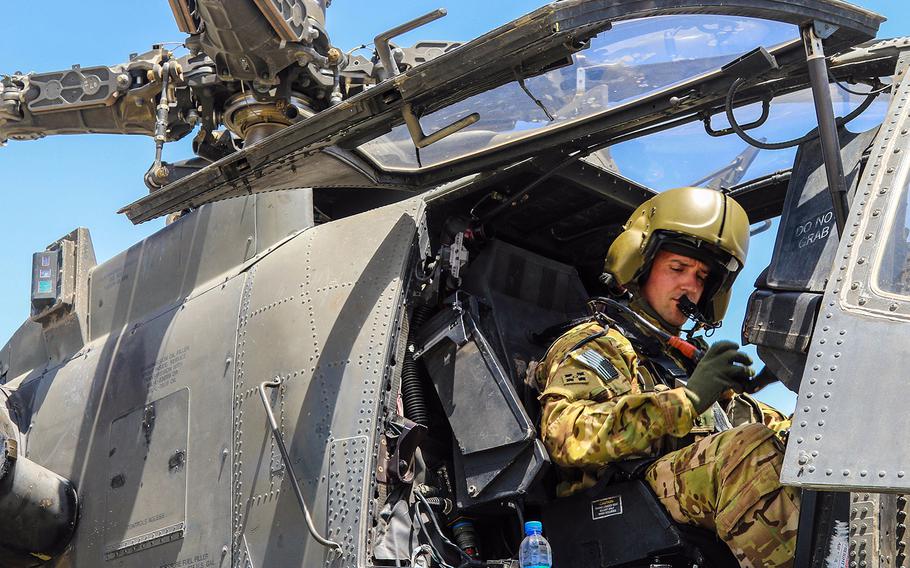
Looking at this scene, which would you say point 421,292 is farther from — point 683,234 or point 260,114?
point 260,114

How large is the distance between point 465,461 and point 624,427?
78 cm

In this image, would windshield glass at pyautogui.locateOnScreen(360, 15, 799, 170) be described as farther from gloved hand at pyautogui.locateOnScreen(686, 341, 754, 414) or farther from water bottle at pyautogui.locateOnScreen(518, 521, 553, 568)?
water bottle at pyautogui.locateOnScreen(518, 521, 553, 568)

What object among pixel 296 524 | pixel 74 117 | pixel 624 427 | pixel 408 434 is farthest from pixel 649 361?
pixel 74 117

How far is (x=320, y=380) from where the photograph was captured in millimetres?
4438

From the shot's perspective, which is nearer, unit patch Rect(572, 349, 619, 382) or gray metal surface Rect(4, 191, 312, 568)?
unit patch Rect(572, 349, 619, 382)

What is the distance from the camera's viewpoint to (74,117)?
6.77m

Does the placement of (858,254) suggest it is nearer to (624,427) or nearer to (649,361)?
(624,427)

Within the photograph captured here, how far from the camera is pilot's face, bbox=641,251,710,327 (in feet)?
14.8

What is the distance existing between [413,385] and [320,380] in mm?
422

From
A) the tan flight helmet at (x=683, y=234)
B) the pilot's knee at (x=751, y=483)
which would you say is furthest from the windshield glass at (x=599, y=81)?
the pilot's knee at (x=751, y=483)

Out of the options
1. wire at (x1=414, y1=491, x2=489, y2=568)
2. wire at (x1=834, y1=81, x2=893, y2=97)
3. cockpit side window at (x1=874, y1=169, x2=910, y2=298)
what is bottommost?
wire at (x1=414, y1=491, x2=489, y2=568)

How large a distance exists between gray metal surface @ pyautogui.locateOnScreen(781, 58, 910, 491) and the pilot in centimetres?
97

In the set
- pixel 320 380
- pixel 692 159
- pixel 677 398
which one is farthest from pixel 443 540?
pixel 692 159

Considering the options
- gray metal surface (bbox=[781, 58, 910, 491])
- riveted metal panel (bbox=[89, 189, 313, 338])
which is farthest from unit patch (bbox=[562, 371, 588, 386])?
riveted metal panel (bbox=[89, 189, 313, 338])
